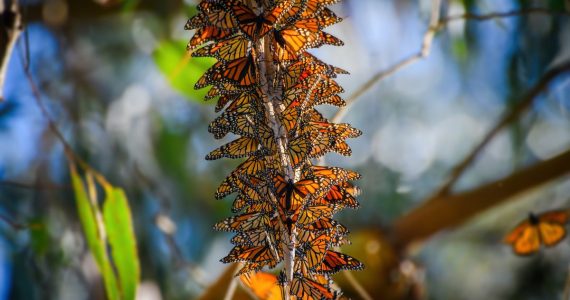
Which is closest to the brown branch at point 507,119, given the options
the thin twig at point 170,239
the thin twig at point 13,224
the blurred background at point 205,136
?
the blurred background at point 205,136

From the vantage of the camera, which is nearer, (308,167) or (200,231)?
(308,167)

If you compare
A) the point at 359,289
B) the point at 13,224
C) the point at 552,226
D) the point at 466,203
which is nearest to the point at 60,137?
the point at 13,224

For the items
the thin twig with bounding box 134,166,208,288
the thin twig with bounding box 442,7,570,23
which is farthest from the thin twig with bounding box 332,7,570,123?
the thin twig with bounding box 134,166,208,288

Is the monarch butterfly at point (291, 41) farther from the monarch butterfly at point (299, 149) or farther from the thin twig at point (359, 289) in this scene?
the thin twig at point (359, 289)

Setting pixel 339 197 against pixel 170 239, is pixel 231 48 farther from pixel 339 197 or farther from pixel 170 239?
pixel 170 239

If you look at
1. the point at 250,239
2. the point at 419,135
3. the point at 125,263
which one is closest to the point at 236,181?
the point at 250,239

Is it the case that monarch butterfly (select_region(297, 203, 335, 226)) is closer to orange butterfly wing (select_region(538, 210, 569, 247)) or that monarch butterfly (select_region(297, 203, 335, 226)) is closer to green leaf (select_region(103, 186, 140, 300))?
green leaf (select_region(103, 186, 140, 300))

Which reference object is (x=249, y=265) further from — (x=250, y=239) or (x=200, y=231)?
(x=200, y=231)
